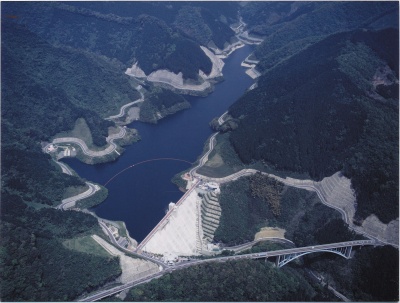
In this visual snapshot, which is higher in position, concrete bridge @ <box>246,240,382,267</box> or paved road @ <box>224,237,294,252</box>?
concrete bridge @ <box>246,240,382,267</box>

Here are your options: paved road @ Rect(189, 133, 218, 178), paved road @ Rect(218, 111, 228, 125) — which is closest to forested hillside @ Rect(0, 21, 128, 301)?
paved road @ Rect(189, 133, 218, 178)

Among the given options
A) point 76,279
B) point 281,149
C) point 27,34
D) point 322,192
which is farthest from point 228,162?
point 27,34

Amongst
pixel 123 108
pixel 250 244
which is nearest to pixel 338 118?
pixel 250 244

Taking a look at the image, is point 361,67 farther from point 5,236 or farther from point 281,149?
point 5,236

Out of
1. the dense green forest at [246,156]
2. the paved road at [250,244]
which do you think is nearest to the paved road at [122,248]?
the dense green forest at [246,156]

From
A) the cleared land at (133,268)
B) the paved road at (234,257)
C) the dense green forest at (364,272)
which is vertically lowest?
the dense green forest at (364,272)

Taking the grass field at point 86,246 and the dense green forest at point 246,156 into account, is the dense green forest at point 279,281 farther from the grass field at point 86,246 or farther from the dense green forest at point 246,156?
the grass field at point 86,246

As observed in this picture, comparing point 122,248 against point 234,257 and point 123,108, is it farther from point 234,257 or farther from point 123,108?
point 123,108

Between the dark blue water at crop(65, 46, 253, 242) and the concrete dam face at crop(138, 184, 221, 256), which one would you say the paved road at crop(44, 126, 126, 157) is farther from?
the concrete dam face at crop(138, 184, 221, 256)
